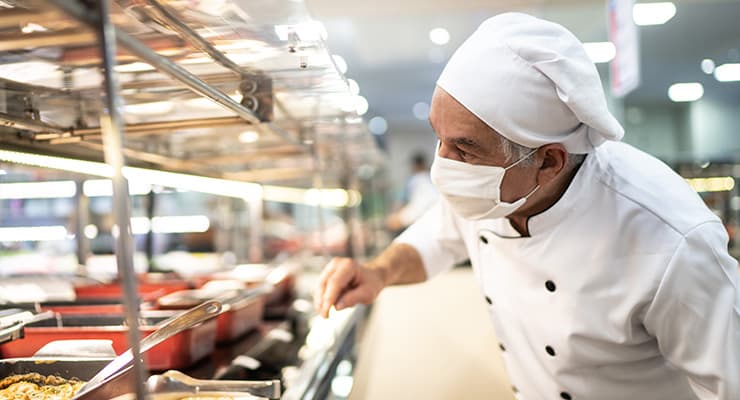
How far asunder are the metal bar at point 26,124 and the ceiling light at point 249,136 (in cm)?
58

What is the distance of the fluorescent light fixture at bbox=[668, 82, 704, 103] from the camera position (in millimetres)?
4906

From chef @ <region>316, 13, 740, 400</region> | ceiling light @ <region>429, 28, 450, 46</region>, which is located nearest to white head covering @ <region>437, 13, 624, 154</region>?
chef @ <region>316, 13, 740, 400</region>

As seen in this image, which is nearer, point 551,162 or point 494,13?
point 551,162

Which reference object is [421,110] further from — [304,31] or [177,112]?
[304,31]

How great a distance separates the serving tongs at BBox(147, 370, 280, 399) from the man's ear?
2.10 ft

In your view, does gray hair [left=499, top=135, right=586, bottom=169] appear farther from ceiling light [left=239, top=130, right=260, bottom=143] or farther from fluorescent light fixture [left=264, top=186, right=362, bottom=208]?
fluorescent light fixture [left=264, top=186, right=362, bottom=208]

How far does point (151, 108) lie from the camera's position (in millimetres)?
1218

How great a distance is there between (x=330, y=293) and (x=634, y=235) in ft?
2.10

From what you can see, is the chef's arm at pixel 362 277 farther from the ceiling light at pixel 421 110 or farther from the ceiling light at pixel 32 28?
the ceiling light at pixel 421 110

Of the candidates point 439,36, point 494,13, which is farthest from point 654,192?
point 439,36

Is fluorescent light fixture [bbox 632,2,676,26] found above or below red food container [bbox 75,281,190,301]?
above

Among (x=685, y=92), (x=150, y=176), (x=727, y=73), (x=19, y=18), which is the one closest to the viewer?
(x=19, y=18)

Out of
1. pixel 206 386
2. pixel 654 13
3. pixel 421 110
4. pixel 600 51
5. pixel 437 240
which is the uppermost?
pixel 421 110

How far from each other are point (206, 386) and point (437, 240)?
892mm
